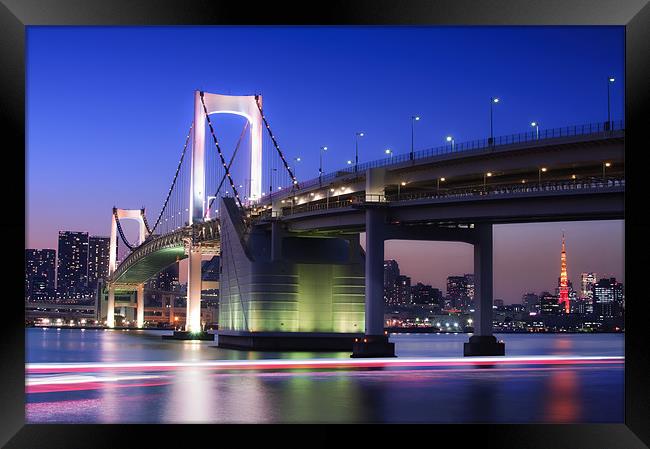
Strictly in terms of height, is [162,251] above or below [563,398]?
above

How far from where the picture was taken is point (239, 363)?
3353 cm

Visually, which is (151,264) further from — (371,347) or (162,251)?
(371,347)

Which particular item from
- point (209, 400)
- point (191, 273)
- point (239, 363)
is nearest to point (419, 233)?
point (239, 363)

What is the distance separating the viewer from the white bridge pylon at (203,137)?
70.8 meters

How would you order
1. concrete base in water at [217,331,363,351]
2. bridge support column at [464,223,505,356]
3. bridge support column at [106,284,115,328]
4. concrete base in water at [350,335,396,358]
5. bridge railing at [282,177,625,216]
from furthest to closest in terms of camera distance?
bridge support column at [106,284,115,328]
concrete base in water at [217,331,363,351]
bridge support column at [464,223,505,356]
concrete base in water at [350,335,396,358]
bridge railing at [282,177,625,216]

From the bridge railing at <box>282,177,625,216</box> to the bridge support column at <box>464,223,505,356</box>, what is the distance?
275 centimetres

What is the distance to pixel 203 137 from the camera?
77.4m

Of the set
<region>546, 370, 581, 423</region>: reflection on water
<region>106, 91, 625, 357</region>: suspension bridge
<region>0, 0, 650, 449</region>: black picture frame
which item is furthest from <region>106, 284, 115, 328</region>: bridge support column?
<region>0, 0, 650, 449</region>: black picture frame

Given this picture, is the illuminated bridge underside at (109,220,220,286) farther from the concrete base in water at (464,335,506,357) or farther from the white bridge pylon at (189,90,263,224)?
the concrete base in water at (464,335,506,357)

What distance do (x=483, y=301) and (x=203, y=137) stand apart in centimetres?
3829

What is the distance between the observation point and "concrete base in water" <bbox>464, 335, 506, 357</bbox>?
1757 inches

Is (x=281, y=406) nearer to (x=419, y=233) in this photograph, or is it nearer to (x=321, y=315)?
(x=419, y=233)
